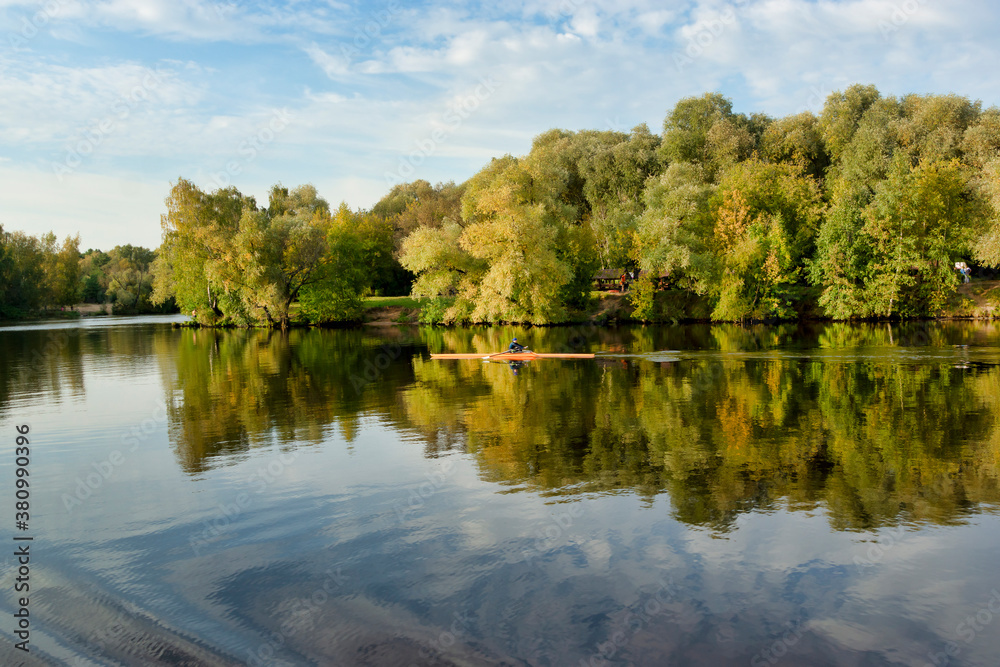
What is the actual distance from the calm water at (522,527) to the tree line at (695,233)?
34.6m

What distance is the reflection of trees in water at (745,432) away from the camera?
37.3 ft

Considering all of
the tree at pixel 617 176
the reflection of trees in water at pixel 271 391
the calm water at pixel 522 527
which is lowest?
the calm water at pixel 522 527

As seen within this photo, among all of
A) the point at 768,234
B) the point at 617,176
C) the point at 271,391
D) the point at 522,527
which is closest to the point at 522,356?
the point at 271,391

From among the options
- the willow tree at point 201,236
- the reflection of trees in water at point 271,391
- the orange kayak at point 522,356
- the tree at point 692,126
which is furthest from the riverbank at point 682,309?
the orange kayak at point 522,356

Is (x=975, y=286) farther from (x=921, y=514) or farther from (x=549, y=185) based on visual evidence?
(x=921, y=514)

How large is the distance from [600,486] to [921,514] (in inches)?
205

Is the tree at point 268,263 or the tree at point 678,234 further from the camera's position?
the tree at point 268,263

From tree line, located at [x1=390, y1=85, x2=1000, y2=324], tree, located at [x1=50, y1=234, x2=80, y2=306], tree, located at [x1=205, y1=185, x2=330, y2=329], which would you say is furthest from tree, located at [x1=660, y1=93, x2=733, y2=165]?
tree, located at [x1=50, y1=234, x2=80, y2=306]

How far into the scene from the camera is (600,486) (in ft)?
39.7

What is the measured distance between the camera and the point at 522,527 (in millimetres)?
10320

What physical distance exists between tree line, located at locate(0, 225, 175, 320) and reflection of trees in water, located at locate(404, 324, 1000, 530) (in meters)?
99.5

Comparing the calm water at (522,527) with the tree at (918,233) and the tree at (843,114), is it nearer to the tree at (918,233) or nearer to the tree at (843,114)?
the tree at (918,233)

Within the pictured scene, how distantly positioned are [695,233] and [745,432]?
45.6 meters

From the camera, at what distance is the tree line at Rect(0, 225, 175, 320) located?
97.9m
